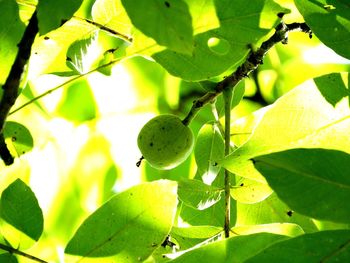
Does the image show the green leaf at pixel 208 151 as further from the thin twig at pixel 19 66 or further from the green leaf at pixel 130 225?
the thin twig at pixel 19 66

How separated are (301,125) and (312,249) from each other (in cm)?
28

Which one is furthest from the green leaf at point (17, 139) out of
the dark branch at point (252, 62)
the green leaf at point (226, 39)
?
the green leaf at point (226, 39)

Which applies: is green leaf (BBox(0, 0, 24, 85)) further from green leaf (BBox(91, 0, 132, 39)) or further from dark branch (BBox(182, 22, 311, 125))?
dark branch (BBox(182, 22, 311, 125))

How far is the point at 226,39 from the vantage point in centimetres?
160

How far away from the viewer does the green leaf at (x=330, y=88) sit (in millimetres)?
1454

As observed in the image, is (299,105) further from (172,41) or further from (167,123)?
(167,123)

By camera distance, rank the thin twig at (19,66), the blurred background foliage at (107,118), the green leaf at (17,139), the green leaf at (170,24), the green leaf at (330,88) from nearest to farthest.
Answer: the green leaf at (170,24) < the thin twig at (19,66) < the green leaf at (330,88) < the green leaf at (17,139) < the blurred background foliage at (107,118)

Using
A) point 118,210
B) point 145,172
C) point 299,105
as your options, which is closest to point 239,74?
point 299,105

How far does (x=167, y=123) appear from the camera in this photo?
6.50ft

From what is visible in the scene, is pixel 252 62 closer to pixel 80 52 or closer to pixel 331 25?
pixel 331 25

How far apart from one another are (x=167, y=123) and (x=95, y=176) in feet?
3.72

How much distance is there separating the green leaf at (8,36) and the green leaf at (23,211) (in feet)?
0.96

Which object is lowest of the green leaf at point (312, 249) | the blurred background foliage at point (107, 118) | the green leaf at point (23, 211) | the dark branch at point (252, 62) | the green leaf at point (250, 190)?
the green leaf at point (312, 249)

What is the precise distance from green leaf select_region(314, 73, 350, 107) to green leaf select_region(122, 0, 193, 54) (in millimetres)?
392
